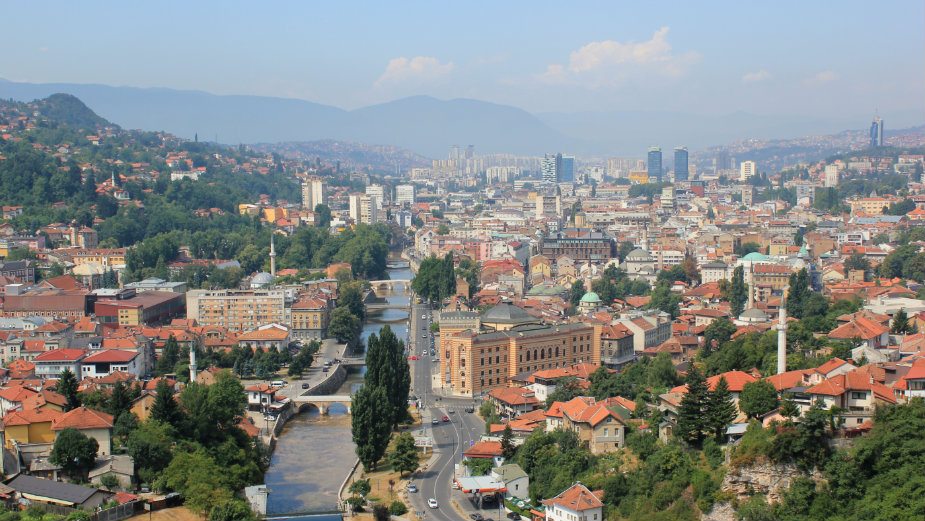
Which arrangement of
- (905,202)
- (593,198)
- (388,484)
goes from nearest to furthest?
(388,484), (905,202), (593,198)

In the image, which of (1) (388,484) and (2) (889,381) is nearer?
(2) (889,381)

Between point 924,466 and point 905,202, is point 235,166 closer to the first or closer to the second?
point 905,202

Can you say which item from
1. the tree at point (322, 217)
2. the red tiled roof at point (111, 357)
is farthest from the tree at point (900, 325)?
the tree at point (322, 217)

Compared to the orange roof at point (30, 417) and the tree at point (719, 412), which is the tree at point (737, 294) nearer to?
the tree at point (719, 412)

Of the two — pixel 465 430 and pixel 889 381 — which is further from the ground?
pixel 889 381

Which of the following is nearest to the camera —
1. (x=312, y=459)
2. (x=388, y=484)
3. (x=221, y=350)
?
(x=388, y=484)

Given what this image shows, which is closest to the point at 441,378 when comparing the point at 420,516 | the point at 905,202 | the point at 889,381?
the point at 420,516

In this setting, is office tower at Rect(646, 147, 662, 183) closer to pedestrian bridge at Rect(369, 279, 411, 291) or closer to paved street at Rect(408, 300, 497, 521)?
pedestrian bridge at Rect(369, 279, 411, 291)

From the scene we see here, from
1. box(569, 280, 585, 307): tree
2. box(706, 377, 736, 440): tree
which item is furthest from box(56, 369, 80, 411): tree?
box(569, 280, 585, 307): tree
